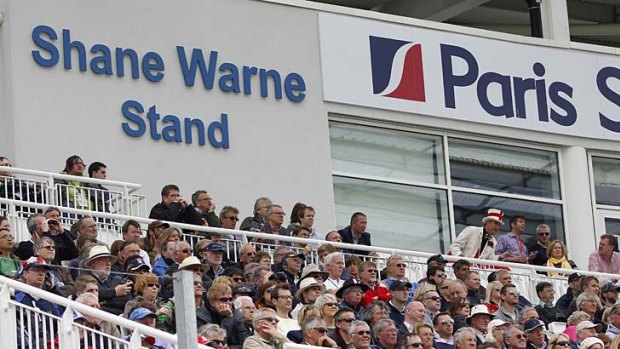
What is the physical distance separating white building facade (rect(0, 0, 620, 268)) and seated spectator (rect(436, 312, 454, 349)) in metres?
7.64

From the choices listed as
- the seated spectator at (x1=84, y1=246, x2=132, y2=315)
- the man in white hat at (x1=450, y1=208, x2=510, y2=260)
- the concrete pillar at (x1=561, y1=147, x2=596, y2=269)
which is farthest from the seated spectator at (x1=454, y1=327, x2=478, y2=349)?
the concrete pillar at (x1=561, y1=147, x2=596, y2=269)

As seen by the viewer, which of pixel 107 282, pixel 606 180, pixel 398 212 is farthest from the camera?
pixel 606 180

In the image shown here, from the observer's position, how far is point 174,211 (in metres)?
21.8

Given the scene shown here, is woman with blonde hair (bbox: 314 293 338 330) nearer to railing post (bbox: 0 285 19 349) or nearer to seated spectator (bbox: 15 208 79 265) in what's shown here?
seated spectator (bbox: 15 208 79 265)

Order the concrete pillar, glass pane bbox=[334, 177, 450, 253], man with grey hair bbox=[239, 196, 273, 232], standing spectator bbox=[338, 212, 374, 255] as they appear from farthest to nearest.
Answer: the concrete pillar, glass pane bbox=[334, 177, 450, 253], standing spectator bbox=[338, 212, 374, 255], man with grey hair bbox=[239, 196, 273, 232]

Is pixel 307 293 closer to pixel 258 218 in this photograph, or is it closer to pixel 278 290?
pixel 278 290

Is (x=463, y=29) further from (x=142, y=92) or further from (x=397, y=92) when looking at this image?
(x=142, y=92)

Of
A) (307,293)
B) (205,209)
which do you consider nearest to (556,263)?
(205,209)

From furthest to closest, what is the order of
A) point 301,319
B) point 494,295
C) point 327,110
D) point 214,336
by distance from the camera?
point 327,110, point 494,295, point 301,319, point 214,336

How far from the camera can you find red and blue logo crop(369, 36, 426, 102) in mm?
27891

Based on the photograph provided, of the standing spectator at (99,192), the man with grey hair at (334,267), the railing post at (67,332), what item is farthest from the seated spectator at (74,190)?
the railing post at (67,332)

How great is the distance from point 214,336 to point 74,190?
22.9 ft

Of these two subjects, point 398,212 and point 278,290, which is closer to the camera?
point 278,290

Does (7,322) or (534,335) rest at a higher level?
(7,322)
